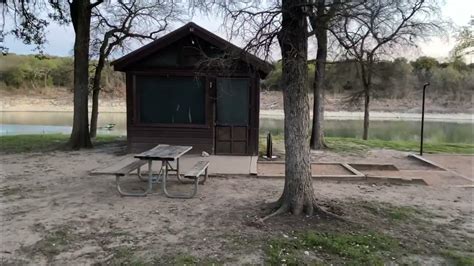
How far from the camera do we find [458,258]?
393cm

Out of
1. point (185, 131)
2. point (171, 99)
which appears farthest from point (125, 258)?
point (171, 99)

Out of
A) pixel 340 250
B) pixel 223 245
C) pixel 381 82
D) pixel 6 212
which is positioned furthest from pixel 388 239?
pixel 381 82

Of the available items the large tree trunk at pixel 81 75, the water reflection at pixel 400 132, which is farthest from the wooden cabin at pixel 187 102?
the water reflection at pixel 400 132

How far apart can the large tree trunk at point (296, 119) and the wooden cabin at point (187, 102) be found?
15.7 feet

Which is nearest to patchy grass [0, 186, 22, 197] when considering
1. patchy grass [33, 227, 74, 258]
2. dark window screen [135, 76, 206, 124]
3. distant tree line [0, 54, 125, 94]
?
patchy grass [33, 227, 74, 258]

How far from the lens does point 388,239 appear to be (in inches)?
171

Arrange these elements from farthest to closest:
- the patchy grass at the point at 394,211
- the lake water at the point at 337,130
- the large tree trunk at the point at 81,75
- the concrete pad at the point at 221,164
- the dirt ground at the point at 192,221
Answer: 1. the lake water at the point at 337,130
2. the large tree trunk at the point at 81,75
3. the concrete pad at the point at 221,164
4. the patchy grass at the point at 394,211
5. the dirt ground at the point at 192,221

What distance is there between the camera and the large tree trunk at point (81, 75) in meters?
11.5

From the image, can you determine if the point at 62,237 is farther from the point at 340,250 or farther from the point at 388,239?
the point at 388,239

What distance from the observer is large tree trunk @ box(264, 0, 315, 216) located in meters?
5.02

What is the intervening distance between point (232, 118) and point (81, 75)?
174 inches

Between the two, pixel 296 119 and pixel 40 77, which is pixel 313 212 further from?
pixel 40 77

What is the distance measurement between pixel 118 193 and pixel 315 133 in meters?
7.16

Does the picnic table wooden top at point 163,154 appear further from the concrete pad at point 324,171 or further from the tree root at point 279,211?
the concrete pad at point 324,171
